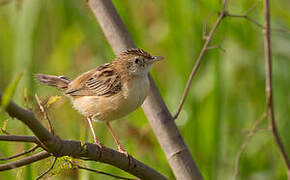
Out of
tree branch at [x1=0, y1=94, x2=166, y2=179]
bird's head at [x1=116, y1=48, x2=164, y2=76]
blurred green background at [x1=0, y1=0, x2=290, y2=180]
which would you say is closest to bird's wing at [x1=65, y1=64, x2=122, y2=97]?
bird's head at [x1=116, y1=48, x2=164, y2=76]

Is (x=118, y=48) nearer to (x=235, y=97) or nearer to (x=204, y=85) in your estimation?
(x=204, y=85)

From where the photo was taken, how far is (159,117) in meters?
3.26

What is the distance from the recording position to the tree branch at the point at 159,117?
3160mm

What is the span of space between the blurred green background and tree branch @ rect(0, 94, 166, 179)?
49.2 inches

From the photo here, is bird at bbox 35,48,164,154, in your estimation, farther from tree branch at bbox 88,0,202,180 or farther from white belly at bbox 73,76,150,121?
tree branch at bbox 88,0,202,180

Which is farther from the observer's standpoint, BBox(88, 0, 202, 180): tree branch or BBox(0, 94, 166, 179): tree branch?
BBox(88, 0, 202, 180): tree branch

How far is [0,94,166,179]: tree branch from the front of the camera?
5.94ft

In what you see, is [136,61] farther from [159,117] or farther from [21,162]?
[21,162]

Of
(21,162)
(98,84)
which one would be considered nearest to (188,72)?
(98,84)

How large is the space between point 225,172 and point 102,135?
1.92 metres

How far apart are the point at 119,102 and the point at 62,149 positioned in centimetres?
118

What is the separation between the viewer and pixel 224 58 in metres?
5.43

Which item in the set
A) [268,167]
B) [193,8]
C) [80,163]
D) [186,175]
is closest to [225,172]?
[268,167]

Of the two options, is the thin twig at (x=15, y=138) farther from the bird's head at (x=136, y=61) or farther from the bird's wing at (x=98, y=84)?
the bird's head at (x=136, y=61)
